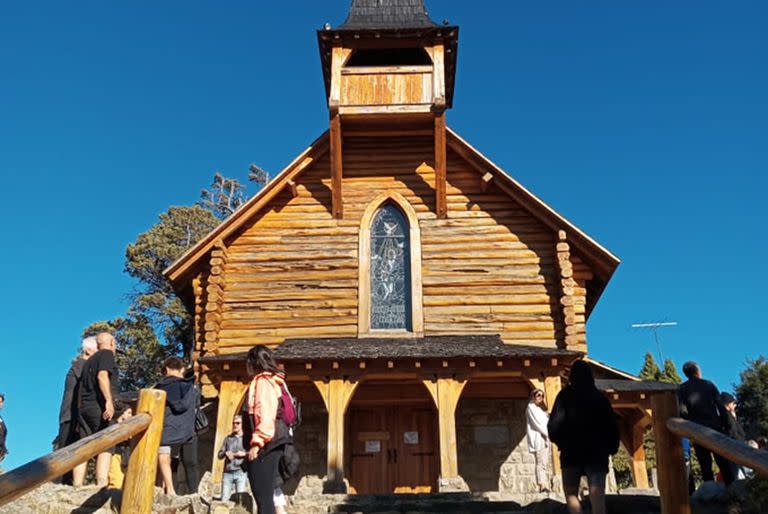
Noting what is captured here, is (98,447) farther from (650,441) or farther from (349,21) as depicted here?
(650,441)

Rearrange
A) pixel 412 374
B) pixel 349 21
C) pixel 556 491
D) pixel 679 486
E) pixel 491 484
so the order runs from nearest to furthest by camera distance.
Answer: pixel 679 486 < pixel 556 491 < pixel 412 374 < pixel 491 484 < pixel 349 21

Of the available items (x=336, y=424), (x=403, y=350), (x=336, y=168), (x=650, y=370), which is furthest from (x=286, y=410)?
(x=650, y=370)

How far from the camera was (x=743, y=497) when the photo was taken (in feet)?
20.8

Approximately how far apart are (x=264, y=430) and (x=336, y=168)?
10.5m

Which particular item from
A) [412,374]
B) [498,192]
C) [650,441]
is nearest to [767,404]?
[650,441]

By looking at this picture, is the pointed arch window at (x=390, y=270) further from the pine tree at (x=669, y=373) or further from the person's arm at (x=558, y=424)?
the pine tree at (x=669, y=373)

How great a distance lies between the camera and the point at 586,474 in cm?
638

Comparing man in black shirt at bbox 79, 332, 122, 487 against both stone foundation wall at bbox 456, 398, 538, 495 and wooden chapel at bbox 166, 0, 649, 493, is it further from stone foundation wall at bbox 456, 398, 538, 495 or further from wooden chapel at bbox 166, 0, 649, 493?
stone foundation wall at bbox 456, 398, 538, 495

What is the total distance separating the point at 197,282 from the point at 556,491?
8.70m

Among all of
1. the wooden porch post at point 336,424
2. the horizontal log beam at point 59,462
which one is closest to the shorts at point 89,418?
the horizontal log beam at point 59,462

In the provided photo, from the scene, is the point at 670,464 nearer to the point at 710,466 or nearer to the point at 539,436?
the point at 710,466

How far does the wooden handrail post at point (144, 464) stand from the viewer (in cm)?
589

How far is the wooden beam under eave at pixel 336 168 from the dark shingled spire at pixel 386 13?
2.86m

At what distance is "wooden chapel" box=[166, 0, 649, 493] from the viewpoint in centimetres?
1470
